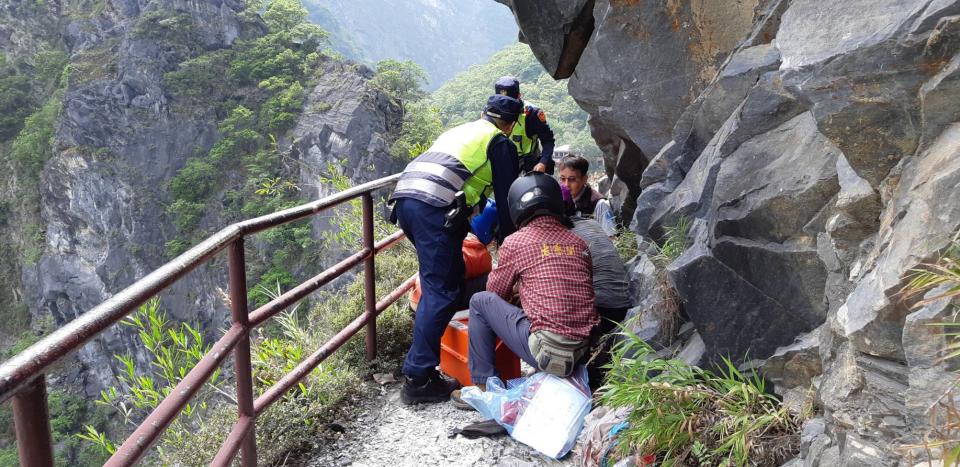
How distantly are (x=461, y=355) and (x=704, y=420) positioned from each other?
157 cm

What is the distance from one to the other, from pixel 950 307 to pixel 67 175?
139ft

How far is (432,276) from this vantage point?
342 cm

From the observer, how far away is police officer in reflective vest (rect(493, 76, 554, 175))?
596cm

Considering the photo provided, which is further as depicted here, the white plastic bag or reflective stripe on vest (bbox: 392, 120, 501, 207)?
reflective stripe on vest (bbox: 392, 120, 501, 207)

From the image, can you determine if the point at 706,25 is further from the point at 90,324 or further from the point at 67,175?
the point at 67,175

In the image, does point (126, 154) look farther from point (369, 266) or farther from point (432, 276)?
point (432, 276)

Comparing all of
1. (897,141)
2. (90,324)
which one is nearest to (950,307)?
(897,141)

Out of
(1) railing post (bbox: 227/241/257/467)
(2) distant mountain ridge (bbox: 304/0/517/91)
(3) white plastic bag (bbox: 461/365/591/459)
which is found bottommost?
(2) distant mountain ridge (bbox: 304/0/517/91)

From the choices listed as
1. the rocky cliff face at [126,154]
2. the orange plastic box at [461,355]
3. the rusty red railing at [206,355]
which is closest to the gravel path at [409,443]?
the orange plastic box at [461,355]

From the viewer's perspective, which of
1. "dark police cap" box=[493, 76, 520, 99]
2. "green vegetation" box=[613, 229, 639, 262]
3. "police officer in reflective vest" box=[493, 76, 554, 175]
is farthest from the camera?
"police officer in reflective vest" box=[493, 76, 554, 175]

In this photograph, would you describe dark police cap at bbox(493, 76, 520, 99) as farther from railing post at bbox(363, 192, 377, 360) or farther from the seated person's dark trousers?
the seated person's dark trousers

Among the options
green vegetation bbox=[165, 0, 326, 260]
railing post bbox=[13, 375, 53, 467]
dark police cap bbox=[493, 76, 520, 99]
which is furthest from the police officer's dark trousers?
green vegetation bbox=[165, 0, 326, 260]

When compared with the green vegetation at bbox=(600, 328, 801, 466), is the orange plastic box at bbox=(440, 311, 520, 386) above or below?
below

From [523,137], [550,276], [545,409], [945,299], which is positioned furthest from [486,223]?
[945,299]
